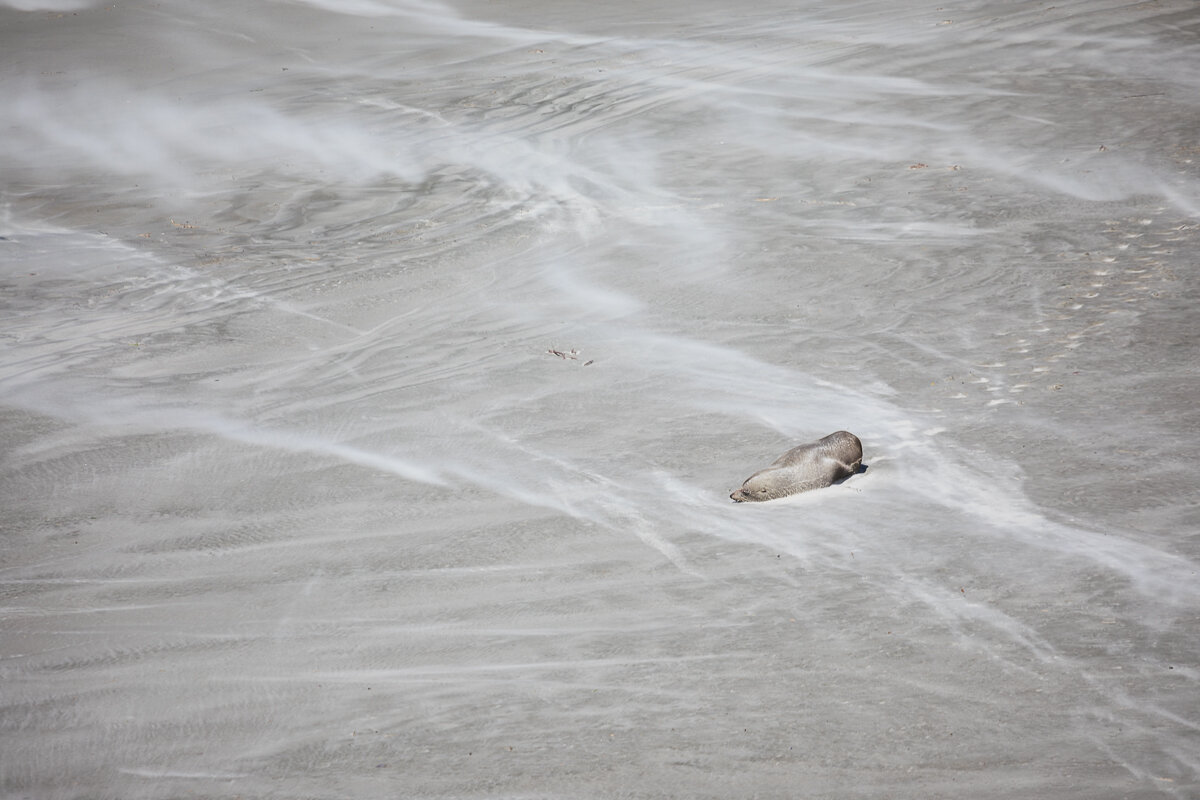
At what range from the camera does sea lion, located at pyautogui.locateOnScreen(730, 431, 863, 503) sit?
6.94 meters

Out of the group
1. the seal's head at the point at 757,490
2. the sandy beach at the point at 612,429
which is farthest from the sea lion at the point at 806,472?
the sandy beach at the point at 612,429

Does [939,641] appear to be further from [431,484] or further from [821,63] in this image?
[821,63]

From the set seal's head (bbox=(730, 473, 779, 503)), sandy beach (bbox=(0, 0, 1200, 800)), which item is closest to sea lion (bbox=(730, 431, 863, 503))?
seal's head (bbox=(730, 473, 779, 503))

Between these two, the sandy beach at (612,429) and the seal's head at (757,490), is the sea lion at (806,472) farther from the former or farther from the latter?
the sandy beach at (612,429)

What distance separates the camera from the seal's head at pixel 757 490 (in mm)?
6926

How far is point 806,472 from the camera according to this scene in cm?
694

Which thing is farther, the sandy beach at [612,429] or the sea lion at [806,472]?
the sea lion at [806,472]

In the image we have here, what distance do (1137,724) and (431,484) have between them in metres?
4.50

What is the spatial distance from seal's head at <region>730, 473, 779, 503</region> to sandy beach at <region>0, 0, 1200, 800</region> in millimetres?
64

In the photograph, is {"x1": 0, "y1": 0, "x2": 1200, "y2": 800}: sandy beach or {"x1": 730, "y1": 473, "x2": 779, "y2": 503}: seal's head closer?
{"x1": 0, "y1": 0, "x2": 1200, "y2": 800}: sandy beach

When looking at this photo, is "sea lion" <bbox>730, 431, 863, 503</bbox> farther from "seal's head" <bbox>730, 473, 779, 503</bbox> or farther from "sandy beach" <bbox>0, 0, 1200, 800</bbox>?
"sandy beach" <bbox>0, 0, 1200, 800</bbox>

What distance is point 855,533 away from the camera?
21.4 ft

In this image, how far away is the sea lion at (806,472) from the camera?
6938 mm

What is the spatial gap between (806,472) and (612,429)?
1690 mm
